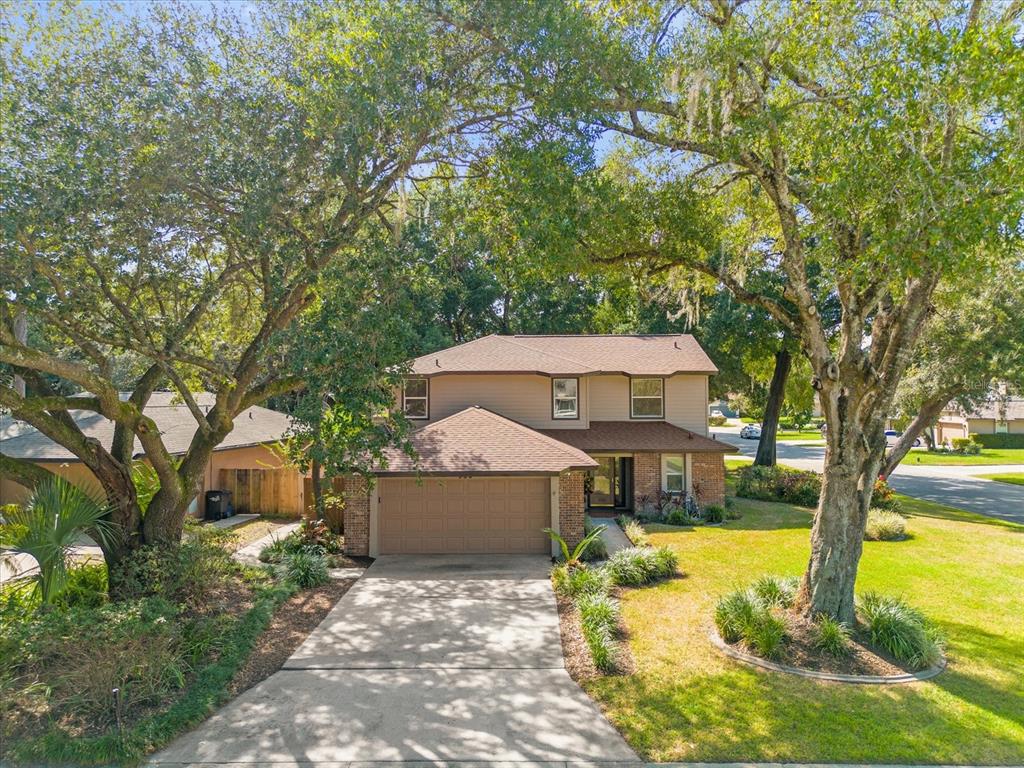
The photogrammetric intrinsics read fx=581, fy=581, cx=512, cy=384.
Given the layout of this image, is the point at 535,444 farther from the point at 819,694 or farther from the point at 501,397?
the point at 819,694

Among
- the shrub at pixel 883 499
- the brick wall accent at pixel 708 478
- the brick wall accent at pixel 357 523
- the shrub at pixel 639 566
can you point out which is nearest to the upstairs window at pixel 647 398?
the brick wall accent at pixel 708 478

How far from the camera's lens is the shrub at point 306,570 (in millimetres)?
11812

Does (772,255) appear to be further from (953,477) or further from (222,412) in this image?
(953,477)

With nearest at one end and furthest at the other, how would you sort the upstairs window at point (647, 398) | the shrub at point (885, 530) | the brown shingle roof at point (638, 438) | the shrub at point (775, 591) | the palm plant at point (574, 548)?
the shrub at point (775, 591) < the palm plant at point (574, 548) < the shrub at point (885, 530) < the brown shingle roof at point (638, 438) < the upstairs window at point (647, 398)

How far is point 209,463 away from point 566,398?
1120 centimetres

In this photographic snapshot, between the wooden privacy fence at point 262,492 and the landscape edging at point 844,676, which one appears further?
the wooden privacy fence at point 262,492

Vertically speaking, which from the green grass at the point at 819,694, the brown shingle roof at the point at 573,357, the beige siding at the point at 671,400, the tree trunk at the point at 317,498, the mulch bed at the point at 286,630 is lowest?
the green grass at the point at 819,694

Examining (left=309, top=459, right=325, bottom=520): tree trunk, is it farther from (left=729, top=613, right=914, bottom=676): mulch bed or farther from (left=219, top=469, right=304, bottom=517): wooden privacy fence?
(left=729, top=613, right=914, bottom=676): mulch bed

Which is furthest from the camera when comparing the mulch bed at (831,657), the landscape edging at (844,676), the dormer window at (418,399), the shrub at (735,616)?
the dormer window at (418,399)

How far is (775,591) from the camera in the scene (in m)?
9.52

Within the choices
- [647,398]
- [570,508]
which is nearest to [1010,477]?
[647,398]

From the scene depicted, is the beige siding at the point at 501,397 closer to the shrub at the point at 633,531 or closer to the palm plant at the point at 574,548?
the shrub at the point at 633,531

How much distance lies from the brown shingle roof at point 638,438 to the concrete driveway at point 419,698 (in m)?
8.32

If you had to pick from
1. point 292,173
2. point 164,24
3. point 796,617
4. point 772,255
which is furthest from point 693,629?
point 164,24
